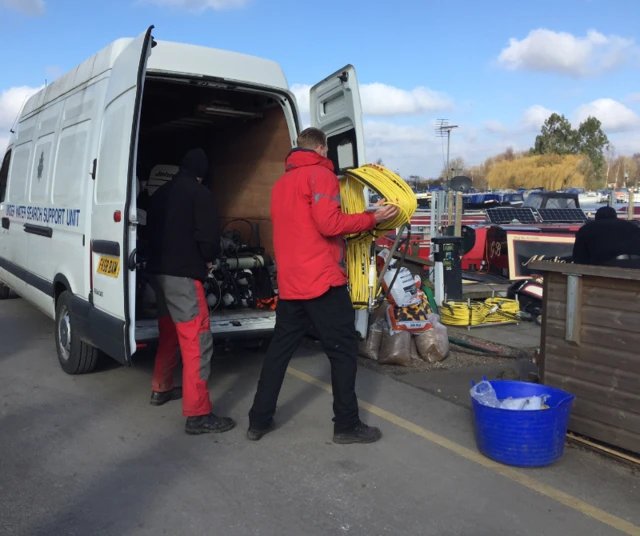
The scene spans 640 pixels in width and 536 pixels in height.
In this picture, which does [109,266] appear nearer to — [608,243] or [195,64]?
[195,64]

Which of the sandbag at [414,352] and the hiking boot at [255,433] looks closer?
the hiking boot at [255,433]

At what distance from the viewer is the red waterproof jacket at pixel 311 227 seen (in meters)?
4.07

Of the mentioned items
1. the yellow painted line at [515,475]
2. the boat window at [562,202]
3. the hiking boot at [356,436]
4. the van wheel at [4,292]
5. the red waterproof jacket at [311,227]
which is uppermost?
the boat window at [562,202]

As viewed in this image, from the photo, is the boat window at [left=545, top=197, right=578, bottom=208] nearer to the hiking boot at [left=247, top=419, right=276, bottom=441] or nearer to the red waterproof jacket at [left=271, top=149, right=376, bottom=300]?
the red waterproof jacket at [left=271, top=149, right=376, bottom=300]

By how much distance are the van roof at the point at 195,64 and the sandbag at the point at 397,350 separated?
263 centimetres

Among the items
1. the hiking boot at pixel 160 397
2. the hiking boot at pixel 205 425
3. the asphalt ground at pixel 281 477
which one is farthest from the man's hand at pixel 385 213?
the hiking boot at pixel 160 397

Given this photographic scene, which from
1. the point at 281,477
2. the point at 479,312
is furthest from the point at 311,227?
the point at 479,312

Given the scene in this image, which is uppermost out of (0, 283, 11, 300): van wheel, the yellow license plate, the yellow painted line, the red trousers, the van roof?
the van roof

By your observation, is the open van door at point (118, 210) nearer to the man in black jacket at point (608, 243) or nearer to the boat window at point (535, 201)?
the man in black jacket at point (608, 243)

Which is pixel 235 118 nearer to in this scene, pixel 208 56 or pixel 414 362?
pixel 208 56

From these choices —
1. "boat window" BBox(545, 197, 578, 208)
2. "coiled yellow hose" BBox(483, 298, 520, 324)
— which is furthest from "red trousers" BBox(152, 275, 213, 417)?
"boat window" BBox(545, 197, 578, 208)

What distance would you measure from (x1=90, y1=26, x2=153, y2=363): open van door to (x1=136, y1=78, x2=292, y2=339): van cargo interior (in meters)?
1.30

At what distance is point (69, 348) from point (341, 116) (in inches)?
125

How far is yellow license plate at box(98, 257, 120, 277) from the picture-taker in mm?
4512
